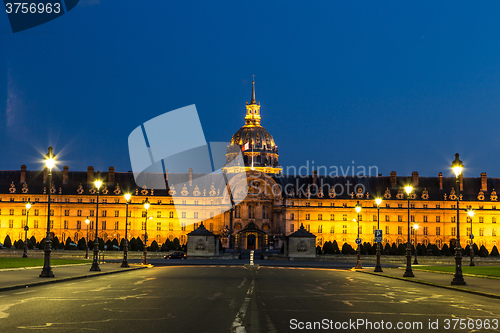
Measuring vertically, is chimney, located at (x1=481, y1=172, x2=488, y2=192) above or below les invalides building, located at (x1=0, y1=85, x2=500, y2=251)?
above

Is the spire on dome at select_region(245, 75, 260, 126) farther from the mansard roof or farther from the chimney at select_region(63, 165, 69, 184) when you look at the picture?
the chimney at select_region(63, 165, 69, 184)

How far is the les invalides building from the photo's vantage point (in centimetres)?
14612

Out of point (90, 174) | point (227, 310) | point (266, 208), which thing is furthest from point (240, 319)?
point (90, 174)

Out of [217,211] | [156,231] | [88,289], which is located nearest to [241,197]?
[217,211]

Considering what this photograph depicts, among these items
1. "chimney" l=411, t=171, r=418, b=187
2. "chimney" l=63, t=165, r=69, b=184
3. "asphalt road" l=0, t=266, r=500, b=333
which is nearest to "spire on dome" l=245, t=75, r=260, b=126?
"chimney" l=411, t=171, r=418, b=187

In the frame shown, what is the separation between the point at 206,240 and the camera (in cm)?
8388

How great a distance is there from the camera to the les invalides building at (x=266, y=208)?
146125 millimetres

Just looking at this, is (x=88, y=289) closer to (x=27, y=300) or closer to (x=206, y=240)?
(x=27, y=300)

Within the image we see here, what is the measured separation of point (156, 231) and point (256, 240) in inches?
889

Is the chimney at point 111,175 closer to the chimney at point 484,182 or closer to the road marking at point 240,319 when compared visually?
the chimney at point 484,182

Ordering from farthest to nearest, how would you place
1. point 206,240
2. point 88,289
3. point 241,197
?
point 241,197
point 206,240
point 88,289

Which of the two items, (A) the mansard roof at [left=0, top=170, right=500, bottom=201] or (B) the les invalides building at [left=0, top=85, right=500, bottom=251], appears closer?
(B) the les invalides building at [left=0, top=85, right=500, bottom=251]

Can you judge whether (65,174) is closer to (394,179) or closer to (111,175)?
(111,175)

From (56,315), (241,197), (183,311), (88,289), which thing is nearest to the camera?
(56,315)
